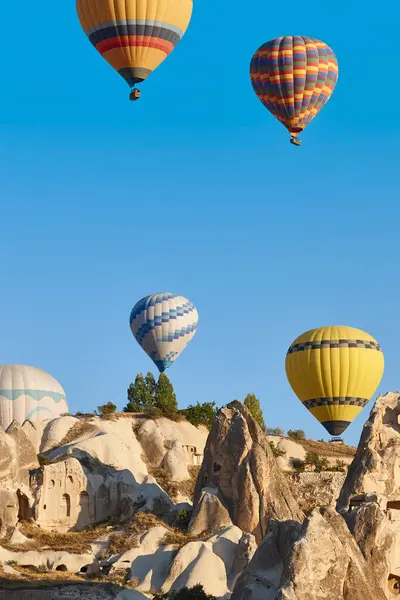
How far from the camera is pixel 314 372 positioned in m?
88.3

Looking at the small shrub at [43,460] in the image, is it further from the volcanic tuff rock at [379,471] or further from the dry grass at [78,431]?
the volcanic tuff rock at [379,471]

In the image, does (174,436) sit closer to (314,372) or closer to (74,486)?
(314,372)

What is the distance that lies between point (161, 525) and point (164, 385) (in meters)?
33.2

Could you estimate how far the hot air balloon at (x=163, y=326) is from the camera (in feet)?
336

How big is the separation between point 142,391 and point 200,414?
22.5 ft

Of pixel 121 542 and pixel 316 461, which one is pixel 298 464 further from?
pixel 121 542

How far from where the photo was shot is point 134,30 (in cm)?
7481

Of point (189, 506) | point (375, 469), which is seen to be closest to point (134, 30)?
point (189, 506)

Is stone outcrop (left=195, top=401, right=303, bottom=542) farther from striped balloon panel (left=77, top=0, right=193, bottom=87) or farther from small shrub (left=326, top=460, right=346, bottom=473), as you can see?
striped balloon panel (left=77, top=0, right=193, bottom=87)

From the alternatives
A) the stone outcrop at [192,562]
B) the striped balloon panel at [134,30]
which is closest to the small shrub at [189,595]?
the stone outcrop at [192,562]

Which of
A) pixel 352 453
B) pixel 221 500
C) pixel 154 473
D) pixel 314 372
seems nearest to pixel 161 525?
pixel 221 500

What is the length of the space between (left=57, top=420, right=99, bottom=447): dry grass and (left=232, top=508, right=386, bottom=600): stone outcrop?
118ft

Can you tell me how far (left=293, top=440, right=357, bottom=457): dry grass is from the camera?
314ft

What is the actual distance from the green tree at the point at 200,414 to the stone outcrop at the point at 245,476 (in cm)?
2169
